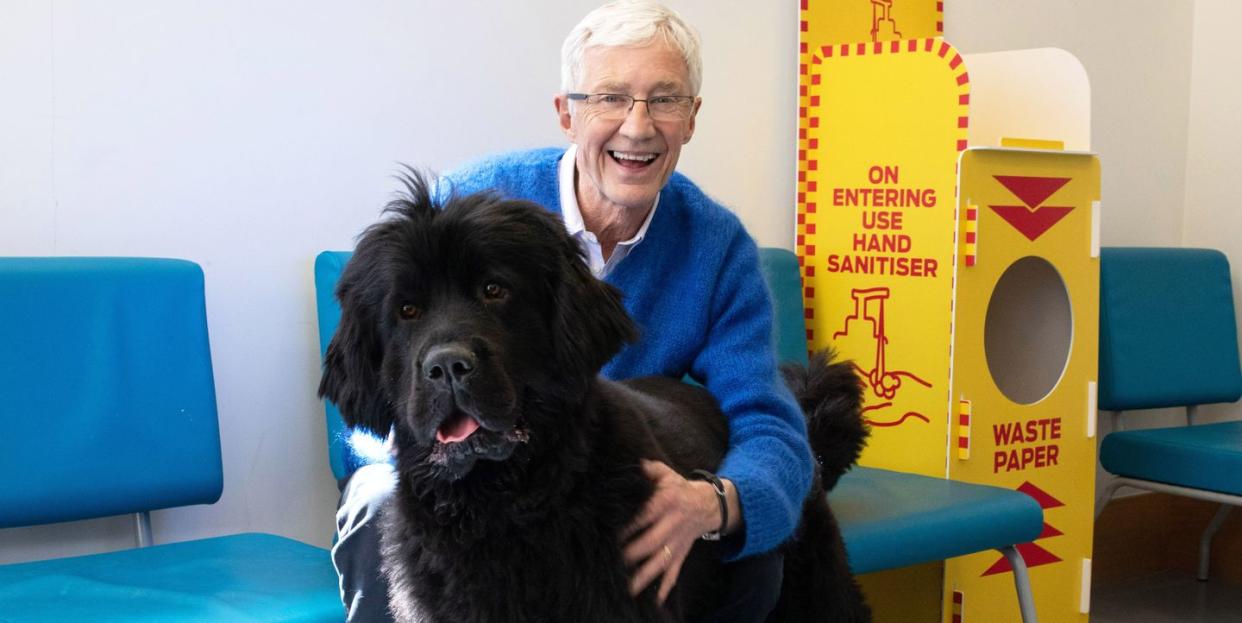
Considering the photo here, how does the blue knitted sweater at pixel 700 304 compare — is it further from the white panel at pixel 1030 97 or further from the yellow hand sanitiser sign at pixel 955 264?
the white panel at pixel 1030 97

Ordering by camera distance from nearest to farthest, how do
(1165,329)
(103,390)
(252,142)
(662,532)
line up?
(662,532) → (103,390) → (252,142) → (1165,329)

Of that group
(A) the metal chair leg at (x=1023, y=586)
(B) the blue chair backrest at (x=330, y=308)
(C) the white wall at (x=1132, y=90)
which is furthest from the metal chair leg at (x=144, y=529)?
(C) the white wall at (x=1132, y=90)

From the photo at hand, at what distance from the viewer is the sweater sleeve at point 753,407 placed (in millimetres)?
1845

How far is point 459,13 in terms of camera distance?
3113mm

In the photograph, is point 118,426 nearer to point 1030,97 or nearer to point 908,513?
point 908,513

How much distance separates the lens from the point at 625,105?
206 cm

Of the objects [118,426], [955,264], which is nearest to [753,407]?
[118,426]

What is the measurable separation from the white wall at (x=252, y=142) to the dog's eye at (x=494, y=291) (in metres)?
1.46

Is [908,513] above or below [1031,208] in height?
below

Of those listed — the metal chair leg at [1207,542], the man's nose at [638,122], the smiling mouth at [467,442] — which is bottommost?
the metal chair leg at [1207,542]

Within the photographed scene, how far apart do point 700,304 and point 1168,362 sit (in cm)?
290

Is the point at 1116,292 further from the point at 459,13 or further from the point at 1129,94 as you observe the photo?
the point at 459,13

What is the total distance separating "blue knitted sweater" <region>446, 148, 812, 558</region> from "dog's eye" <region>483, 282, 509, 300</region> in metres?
0.60

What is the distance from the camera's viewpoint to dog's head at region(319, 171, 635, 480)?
1.39 metres
